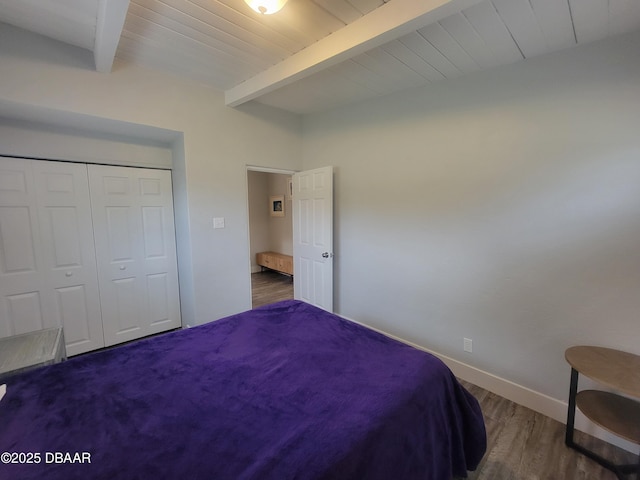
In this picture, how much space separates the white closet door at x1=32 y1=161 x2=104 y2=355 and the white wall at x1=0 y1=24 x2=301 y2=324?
571 millimetres

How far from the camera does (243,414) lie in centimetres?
109

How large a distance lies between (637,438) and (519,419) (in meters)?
0.64

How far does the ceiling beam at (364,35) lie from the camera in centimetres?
136

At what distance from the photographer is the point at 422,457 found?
1098mm

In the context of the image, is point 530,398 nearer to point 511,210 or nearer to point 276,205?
point 511,210

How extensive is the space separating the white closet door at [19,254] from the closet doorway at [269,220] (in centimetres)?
337

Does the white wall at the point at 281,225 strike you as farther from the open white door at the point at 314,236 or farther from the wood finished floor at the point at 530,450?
the wood finished floor at the point at 530,450

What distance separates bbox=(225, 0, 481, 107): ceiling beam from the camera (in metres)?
1.36

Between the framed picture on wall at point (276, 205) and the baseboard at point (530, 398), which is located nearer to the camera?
the baseboard at point (530, 398)

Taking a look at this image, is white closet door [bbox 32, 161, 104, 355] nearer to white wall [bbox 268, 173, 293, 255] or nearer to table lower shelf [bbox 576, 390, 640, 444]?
white wall [bbox 268, 173, 293, 255]

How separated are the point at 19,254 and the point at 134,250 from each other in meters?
0.80

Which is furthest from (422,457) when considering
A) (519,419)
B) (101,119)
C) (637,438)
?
(101,119)

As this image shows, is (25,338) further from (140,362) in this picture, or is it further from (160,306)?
(160,306)

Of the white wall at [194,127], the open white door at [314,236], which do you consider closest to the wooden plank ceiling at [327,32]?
the white wall at [194,127]
